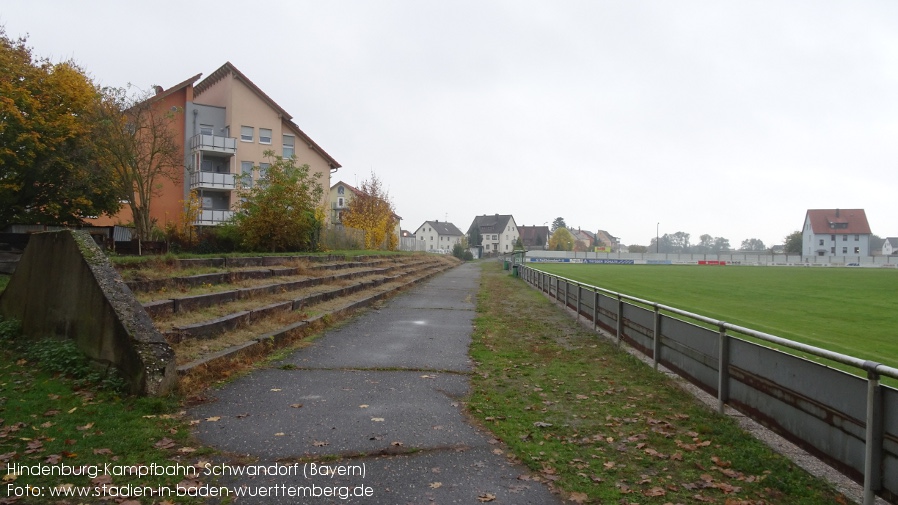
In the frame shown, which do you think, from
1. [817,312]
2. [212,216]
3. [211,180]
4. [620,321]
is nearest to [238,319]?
[620,321]

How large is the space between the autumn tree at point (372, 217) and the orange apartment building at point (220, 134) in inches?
139

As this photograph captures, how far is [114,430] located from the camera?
4785 millimetres

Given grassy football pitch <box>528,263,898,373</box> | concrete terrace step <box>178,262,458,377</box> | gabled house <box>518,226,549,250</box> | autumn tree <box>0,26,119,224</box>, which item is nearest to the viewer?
concrete terrace step <box>178,262,458,377</box>

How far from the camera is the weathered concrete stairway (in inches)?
283

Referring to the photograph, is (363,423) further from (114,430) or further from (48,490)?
(48,490)

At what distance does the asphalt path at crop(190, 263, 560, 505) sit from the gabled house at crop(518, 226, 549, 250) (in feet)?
483

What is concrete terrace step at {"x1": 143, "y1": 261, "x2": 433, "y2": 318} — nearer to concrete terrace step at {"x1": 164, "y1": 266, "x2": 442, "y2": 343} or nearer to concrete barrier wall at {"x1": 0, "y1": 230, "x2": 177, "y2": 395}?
concrete terrace step at {"x1": 164, "y1": 266, "x2": 442, "y2": 343}

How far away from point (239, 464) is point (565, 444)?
2.66 metres

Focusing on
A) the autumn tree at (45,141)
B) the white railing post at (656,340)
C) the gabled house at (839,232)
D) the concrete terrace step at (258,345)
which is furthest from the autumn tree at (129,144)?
the gabled house at (839,232)

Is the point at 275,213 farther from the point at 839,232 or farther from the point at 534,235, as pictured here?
the point at 534,235

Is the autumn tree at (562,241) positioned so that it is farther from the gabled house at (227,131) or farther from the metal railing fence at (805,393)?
the metal railing fence at (805,393)

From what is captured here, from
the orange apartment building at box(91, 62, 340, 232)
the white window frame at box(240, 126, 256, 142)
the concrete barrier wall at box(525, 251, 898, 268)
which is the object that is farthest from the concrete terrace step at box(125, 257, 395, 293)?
the concrete barrier wall at box(525, 251, 898, 268)

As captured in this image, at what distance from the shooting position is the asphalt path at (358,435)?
390cm

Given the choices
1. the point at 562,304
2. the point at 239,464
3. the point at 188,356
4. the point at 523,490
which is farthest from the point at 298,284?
the point at 523,490
